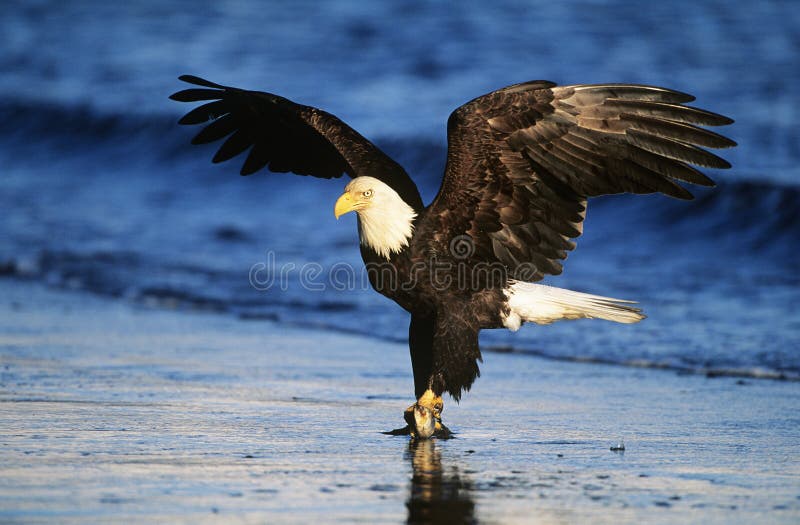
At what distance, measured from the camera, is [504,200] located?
5.85 metres

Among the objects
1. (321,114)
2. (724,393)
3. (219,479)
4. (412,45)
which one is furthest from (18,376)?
(412,45)

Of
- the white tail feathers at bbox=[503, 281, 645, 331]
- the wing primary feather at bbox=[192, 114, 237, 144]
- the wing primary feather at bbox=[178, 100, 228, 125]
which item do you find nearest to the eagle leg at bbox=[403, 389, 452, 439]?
the white tail feathers at bbox=[503, 281, 645, 331]

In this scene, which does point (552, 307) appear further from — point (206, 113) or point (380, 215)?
point (206, 113)

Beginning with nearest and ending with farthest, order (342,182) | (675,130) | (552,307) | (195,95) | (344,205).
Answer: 1. (675,130)
2. (344,205)
3. (552,307)
4. (195,95)
5. (342,182)

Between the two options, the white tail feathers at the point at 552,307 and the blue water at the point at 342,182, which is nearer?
the white tail feathers at the point at 552,307

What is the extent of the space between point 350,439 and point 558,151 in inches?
61.1

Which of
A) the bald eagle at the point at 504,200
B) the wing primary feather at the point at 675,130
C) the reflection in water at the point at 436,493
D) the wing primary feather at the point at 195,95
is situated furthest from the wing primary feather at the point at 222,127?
the reflection in water at the point at 436,493

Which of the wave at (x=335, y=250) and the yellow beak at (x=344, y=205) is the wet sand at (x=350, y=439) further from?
the yellow beak at (x=344, y=205)

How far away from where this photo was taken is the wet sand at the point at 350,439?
4258 mm

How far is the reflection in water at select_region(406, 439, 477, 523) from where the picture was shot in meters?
4.16

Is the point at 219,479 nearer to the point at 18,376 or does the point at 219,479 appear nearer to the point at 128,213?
the point at 18,376

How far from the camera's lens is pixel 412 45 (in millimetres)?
20406

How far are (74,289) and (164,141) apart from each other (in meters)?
8.63

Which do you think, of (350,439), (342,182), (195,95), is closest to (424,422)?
(350,439)
